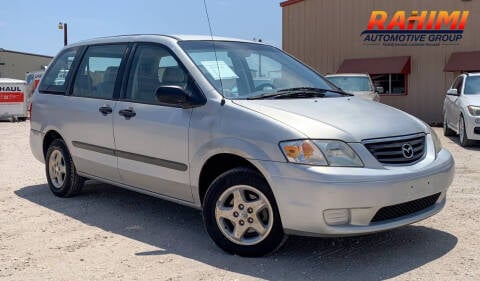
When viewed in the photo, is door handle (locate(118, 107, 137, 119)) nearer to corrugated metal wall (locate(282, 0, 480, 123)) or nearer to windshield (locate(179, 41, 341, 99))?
windshield (locate(179, 41, 341, 99))

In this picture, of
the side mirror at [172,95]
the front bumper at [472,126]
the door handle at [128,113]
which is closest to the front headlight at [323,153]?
the side mirror at [172,95]

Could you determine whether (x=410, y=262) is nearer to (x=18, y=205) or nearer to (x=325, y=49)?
(x=18, y=205)

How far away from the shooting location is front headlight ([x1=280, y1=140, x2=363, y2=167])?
3.76 metres

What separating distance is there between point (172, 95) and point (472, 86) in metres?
9.02

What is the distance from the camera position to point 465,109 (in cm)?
1077

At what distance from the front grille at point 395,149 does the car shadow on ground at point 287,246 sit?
75cm

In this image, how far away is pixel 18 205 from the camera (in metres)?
6.09

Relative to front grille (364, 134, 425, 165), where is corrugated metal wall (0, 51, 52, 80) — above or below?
above

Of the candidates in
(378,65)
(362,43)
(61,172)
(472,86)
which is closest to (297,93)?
(61,172)

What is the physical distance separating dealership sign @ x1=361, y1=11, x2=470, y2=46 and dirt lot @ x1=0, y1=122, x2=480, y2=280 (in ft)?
51.5

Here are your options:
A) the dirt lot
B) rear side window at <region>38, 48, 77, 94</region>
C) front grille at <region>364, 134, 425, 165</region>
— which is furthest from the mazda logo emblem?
rear side window at <region>38, 48, 77, 94</region>

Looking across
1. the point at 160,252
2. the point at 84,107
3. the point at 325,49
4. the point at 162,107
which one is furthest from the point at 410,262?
the point at 325,49

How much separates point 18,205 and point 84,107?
4.59 ft

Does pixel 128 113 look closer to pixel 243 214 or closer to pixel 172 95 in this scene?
pixel 172 95
